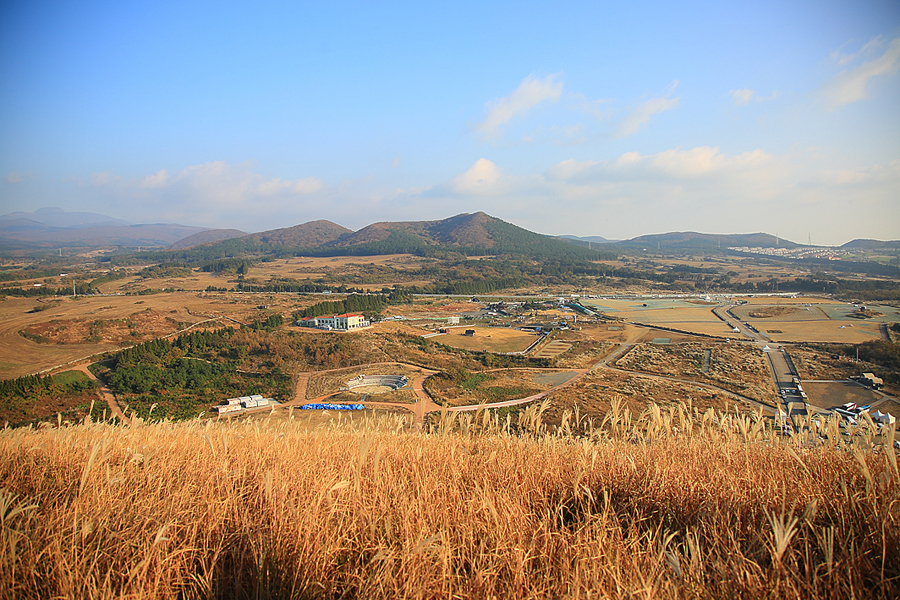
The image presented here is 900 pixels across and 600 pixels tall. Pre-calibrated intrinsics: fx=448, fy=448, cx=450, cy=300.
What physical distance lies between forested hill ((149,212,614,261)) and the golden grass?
136 metres

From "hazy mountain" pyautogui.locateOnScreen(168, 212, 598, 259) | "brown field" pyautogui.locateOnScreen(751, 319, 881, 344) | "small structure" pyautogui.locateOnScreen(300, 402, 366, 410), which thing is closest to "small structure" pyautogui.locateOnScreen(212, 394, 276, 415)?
"small structure" pyautogui.locateOnScreen(300, 402, 366, 410)

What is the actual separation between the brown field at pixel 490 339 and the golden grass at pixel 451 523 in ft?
114

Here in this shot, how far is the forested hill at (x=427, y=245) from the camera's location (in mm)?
149500

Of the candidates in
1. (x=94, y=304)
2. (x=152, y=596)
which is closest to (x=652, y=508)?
(x=152, y=596)

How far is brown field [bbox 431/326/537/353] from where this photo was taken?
1542 inches

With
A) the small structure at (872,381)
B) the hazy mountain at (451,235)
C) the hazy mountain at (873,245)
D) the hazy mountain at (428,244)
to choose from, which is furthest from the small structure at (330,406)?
the hazy mountain at (873,245)

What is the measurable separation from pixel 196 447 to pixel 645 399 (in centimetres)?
2255

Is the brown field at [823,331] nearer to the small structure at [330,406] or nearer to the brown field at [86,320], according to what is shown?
the small structure at [330,406]

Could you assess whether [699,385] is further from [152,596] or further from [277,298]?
[277,298]

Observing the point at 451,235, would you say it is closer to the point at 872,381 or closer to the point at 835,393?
the point at 872,381

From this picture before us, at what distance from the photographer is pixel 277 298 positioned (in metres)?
63.0

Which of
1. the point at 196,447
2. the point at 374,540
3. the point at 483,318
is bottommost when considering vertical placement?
the point at 483,318

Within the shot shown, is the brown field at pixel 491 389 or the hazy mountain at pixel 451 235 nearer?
the brown field at pixel 491 389

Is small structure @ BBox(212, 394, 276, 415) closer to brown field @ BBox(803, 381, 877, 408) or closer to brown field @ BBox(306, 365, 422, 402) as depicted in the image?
brown field @ BBox(306, 365, 422, 402)
